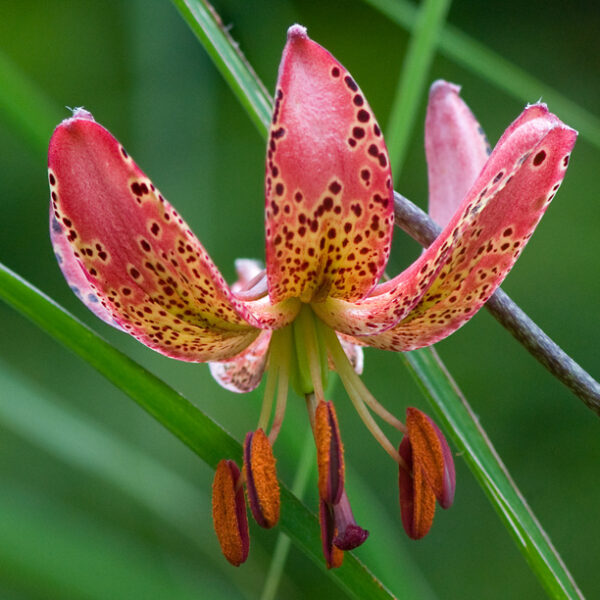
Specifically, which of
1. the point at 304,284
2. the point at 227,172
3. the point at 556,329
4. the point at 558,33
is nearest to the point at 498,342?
the point at 556,329

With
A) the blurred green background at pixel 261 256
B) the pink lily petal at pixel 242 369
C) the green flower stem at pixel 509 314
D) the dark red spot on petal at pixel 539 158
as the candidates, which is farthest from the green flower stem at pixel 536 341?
the blurred green background at pixel 261 256

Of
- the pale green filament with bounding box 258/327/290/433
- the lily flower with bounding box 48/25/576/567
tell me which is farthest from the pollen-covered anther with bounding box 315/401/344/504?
the pale green filament with bounding box 258/327/290/433

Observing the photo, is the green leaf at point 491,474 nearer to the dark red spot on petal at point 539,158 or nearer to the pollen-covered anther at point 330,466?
the pollen-covered anther at point 330,466

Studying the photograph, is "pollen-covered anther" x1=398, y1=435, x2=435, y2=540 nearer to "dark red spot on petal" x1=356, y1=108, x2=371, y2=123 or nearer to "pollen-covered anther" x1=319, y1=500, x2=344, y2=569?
"pollen-covered anther" x1=319, y1=500, x2=344, y2=569

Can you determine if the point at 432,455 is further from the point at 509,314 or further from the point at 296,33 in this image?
the point at 296,33

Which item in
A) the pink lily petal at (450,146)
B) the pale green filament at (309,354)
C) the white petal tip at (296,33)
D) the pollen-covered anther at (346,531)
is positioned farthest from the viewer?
the pink lily petal at (450,146)
